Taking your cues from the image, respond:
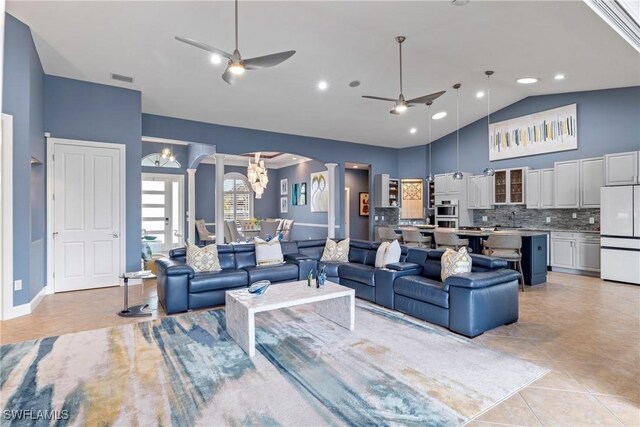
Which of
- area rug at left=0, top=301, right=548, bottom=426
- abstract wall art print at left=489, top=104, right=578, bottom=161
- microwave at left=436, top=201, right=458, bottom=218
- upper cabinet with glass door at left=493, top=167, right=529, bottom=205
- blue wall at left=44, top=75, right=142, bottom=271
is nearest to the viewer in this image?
area rug at left=0, top=301, right=548, bottom=426

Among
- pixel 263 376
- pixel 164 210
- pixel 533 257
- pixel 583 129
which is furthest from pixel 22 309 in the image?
pixel 583 129

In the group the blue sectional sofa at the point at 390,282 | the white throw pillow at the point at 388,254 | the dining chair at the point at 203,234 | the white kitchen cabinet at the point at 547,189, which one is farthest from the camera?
the dining chair at the point at 203,234

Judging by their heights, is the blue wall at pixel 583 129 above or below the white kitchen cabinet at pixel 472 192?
above

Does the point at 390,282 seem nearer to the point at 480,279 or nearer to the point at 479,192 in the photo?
the point at 480,279

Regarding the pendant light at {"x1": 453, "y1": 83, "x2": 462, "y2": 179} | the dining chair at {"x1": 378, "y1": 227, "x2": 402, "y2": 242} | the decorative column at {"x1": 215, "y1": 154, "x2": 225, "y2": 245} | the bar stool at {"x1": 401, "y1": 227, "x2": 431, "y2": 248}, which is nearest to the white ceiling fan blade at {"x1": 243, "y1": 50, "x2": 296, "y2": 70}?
the decorative column at {"x1": 215, "y1": 154, "x2": 225, "y2": 245}

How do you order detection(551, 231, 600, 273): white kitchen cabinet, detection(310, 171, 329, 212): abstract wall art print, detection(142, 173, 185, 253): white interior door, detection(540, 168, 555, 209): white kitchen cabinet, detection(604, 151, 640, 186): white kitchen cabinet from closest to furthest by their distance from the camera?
detection(604, 151, 640, 186): white kitchen cabinet, detection(551, 231, 600, 273): white kitchen cabinet, detection(540, 168, 555, 209): white kitchen cabinet, detection(142, 173, 185, 253): white interior door, detection(310, 171, 329, 212): abstract wall art print

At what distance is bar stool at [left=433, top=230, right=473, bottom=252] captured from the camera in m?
6.15

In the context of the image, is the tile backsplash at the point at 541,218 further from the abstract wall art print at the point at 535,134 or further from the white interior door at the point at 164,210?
the white interior door at the point at 164,210

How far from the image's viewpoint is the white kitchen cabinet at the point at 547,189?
23.6 ft

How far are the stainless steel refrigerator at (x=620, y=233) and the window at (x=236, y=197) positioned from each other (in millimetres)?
9690

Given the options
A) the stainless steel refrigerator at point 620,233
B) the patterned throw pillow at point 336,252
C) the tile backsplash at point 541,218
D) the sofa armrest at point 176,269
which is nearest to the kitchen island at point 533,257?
the stainless steel refrigerator at point 620,233

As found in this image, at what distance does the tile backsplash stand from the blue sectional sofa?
13.3ft

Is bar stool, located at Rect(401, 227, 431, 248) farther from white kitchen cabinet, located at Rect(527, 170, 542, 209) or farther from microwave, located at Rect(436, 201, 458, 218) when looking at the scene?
white kitchen cabinet, located at Rect(527, 170, 542, 209)

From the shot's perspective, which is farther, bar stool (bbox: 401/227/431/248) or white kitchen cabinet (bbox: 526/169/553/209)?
white kitchen cabinet (bbox: 526/169/553/209)
